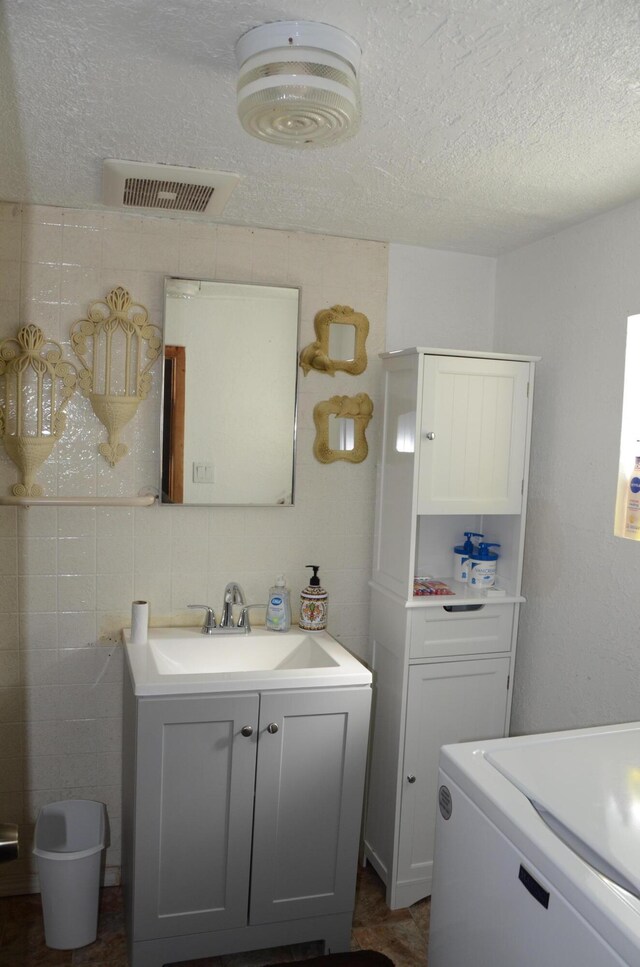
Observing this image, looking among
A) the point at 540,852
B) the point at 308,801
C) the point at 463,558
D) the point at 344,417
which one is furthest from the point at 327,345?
the point at 540,852

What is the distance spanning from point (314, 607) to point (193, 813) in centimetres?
77

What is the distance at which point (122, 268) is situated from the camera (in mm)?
2396

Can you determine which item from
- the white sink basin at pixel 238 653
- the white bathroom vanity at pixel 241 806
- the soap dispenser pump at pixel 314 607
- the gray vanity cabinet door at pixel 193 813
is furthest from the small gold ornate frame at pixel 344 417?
the gray vanity cabinet door at pixel 193 813

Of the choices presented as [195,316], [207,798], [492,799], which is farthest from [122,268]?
[492,799]

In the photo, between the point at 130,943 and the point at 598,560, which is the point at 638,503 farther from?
the point at 130,943

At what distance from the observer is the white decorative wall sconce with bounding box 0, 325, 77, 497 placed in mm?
2299

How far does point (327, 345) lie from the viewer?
259 cm

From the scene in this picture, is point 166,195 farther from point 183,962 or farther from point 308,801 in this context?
point 183,962

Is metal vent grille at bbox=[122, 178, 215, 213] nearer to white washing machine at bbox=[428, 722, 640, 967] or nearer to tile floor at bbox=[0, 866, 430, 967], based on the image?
white washing machine at bbox=[428, 722, 640, 967]

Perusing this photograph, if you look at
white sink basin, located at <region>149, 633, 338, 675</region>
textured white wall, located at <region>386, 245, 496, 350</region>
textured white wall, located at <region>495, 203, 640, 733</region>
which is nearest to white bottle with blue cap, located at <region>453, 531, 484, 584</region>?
textured white wall, located at <region>495, 203, 640, 733</region>

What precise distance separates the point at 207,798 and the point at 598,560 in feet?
4.37

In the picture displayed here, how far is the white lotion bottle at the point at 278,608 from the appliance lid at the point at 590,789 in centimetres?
118

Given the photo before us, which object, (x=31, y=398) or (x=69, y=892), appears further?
(x=31, y=398)

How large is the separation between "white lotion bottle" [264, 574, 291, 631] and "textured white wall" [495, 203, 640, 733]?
835 mm
